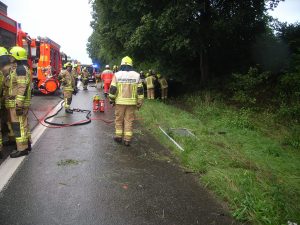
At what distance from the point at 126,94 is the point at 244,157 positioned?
9.16 ft

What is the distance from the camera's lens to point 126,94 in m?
8.09

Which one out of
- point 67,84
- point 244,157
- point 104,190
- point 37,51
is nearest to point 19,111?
point 104,190

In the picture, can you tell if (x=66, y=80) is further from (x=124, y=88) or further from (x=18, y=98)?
(x=18, y=98)

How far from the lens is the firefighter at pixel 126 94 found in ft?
26.5

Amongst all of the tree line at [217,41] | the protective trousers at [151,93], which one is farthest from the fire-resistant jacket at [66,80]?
the protective trousers at [151,93]

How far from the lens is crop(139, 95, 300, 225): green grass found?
15.1 ft

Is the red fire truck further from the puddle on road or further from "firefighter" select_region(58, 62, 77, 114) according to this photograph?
the puddle on road

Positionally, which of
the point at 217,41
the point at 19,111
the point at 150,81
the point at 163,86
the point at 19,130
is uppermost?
the point at 217,41

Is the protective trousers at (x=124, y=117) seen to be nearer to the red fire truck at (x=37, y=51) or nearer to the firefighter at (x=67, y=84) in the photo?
the red fire truck at (x=37, y=51)

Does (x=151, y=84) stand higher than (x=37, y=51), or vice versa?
Result: (x=37, y=51)

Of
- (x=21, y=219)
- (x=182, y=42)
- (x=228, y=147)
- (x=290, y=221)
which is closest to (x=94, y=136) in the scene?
(x=228, y=147)

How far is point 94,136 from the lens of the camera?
8.98 metres

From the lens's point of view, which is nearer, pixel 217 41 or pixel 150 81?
pixel 217 41

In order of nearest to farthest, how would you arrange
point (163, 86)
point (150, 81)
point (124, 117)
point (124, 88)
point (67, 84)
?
point (124, 88)
point (124, 117)
point (67, 84)
point (150, 81)
point (163, 86)
